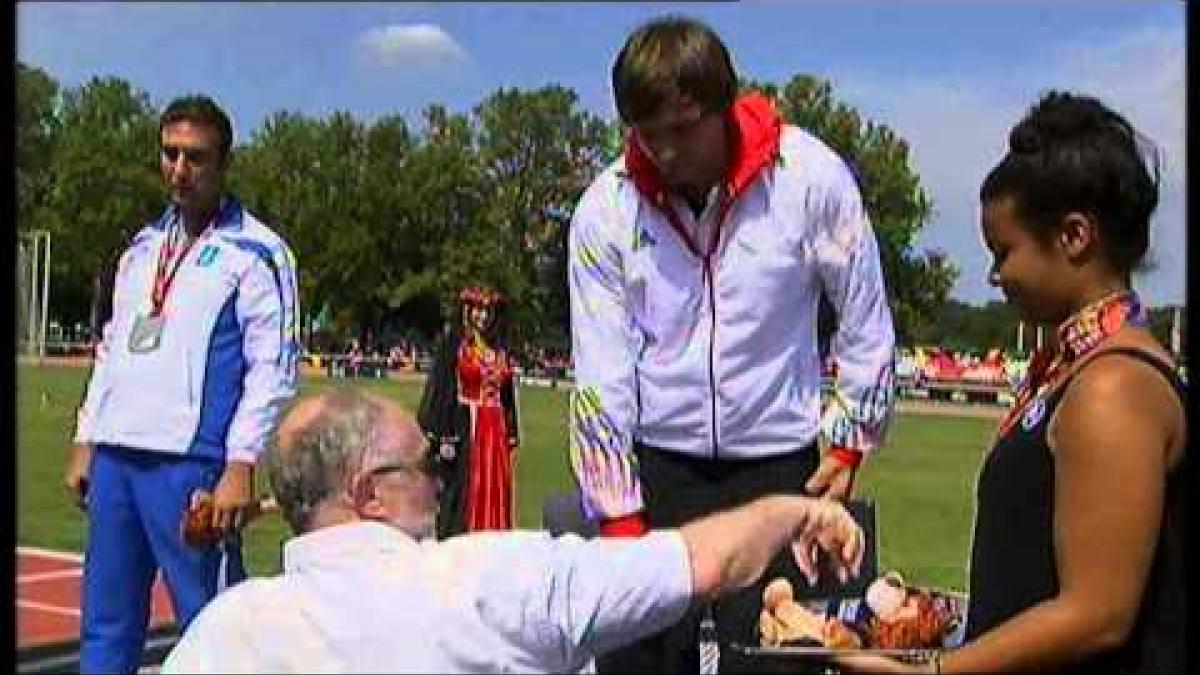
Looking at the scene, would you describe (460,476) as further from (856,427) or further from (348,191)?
(348,191)

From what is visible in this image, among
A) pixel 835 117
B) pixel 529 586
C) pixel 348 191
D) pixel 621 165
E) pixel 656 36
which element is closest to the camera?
pixel 529 586

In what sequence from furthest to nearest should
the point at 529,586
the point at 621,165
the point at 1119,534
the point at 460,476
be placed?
the point at 460,476
the point at 621,165
the point at 529,586
the point at 1119,534

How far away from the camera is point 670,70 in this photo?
2.86 meters

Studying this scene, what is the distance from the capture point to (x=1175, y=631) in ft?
6.71

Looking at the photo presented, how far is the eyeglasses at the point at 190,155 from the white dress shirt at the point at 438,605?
2.32 meters

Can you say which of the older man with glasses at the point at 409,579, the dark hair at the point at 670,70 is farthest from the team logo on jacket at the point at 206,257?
the older man with glasses at the point at 409,579

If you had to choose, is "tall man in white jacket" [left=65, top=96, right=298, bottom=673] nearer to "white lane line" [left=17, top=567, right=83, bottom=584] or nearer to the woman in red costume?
"white lane line" [left=17, top=567, right=83, bottom=584]

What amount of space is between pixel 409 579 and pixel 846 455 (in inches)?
51.5

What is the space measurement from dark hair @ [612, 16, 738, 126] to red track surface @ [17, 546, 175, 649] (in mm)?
2189

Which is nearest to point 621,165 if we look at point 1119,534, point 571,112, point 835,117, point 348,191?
point 1119,534

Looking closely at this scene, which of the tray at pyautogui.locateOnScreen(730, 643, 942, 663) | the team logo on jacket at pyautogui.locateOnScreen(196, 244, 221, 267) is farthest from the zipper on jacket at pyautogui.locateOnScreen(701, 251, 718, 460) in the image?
the team logo on jacket at pyautogui.locateOnScreen(196, 244, 221, 267)

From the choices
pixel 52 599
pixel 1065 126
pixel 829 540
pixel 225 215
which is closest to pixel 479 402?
pixel 52 599

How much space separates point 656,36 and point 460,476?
6372 millimetres

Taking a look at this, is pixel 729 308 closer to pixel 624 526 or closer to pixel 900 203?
pixel 624 526
